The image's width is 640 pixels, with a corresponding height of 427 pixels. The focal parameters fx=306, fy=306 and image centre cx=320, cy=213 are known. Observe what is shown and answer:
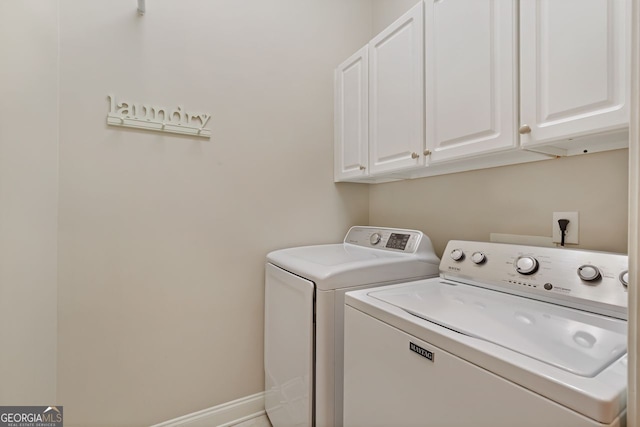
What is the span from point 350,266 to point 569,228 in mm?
849

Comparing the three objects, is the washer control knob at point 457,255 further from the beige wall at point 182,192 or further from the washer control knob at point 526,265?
the beige wall at point 182,192

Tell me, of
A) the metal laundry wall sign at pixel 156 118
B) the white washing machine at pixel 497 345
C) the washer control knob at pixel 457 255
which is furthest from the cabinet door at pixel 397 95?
the metal laundry wall sign at pixel 156 118

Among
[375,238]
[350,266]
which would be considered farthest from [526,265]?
[375,238]

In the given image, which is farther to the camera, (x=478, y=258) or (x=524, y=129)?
(x=478, y=258)

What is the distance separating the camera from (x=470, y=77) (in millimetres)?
1202

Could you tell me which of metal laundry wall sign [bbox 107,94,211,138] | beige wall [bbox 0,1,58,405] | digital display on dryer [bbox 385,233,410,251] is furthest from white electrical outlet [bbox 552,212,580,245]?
beige wall [bbox 0,1,58,405]

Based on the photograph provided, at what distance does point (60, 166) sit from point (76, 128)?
19 cm

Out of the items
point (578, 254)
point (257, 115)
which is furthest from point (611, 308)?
point (257, 115)

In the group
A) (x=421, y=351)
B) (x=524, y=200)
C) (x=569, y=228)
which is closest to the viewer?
(x=421, y=351)

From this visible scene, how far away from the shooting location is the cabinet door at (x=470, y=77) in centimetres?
109

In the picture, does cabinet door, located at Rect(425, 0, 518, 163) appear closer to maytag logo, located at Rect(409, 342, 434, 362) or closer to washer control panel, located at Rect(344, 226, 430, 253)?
washer control panel, located at Rect(344, 226, 430, 253)

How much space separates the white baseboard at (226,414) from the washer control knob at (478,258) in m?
1.46

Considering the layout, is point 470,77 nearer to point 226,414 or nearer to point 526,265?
point 526,265

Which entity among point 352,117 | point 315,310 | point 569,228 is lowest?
point 315,310
